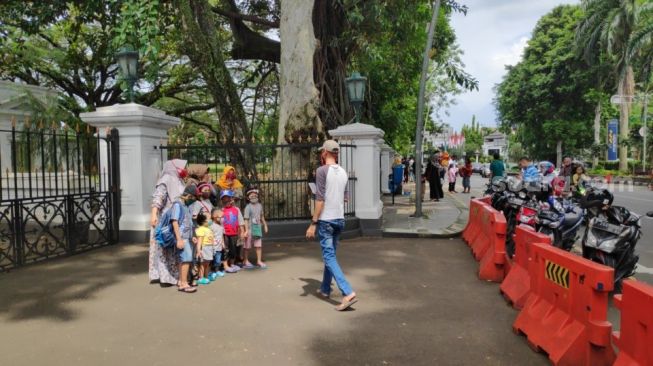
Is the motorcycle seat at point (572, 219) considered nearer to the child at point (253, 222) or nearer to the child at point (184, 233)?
the child at point (253, 222)

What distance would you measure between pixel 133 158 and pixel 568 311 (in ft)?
24.0

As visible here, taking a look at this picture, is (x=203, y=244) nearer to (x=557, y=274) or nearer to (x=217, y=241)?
(x=217, y=241)

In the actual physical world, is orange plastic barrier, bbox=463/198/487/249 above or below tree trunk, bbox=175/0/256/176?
below

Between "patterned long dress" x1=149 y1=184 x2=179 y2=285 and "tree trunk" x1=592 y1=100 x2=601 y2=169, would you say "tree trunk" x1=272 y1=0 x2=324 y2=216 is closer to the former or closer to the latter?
"patterned long dress" x1=149 y1=184 x2=179 y2=285

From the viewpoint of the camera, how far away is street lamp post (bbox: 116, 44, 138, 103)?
8.38 meters

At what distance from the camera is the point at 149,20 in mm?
8531

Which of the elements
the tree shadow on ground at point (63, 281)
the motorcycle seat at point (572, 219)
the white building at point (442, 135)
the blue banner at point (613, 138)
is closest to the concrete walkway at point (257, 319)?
the tree shadow on ground at point (63, 281)

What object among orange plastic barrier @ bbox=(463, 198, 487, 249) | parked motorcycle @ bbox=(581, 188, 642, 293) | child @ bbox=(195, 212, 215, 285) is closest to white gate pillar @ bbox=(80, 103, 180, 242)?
child @ bbox=(195, 212, 215, 285)

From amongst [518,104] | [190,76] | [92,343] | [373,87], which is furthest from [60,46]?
[518,104]

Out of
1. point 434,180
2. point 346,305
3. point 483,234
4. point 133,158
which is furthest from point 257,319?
point 434,180

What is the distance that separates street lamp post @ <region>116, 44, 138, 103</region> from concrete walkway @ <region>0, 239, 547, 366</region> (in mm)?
3298

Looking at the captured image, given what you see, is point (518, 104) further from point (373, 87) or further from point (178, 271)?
point (178, 271)

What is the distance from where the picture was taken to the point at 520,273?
5.29 meters

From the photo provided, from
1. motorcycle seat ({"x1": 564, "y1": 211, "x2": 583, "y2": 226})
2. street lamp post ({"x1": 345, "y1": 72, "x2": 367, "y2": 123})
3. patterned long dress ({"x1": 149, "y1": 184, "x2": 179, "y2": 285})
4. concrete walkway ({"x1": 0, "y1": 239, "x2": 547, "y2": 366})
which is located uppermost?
street lamp post ({"x1": 345, "y1": 72, "x2": 367, "y2": 123})
